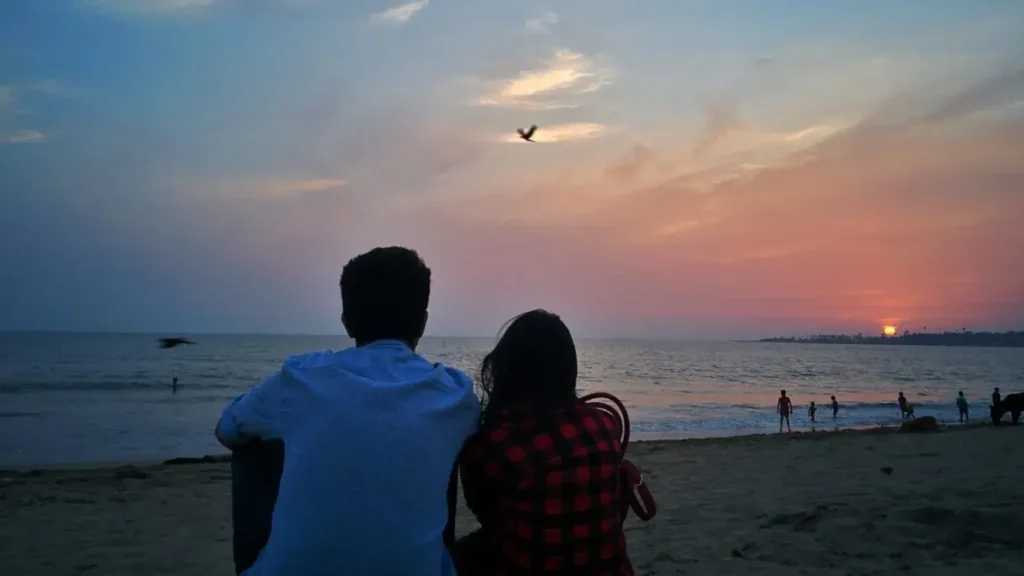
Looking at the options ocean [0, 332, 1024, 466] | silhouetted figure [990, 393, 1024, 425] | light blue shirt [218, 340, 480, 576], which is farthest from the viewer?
silhouetted figure [990, 393, 1024, 425]

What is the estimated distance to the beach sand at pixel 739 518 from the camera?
4953mm

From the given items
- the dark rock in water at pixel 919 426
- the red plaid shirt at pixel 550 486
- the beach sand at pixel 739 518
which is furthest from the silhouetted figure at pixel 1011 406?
the red plaid shirt at pixel 550 486

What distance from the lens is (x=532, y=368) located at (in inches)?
83.0

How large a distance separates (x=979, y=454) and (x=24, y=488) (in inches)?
554

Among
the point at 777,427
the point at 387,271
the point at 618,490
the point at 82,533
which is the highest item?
the point at 387,271

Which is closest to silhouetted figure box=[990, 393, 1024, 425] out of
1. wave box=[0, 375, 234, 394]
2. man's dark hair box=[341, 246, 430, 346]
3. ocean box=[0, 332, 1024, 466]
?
ocean box=[0, 332, 1024, 466]

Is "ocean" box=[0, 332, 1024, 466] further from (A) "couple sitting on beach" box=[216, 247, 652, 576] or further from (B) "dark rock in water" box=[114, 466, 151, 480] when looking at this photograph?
(A) "couple sitting on beach" box=[216, 247, 652, 576]

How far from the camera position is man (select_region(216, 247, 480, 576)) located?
1695 millimetres

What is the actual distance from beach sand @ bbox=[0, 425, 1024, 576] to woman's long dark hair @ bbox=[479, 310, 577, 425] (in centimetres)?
332

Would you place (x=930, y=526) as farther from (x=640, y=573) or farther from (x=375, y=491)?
(x=375, y=491)

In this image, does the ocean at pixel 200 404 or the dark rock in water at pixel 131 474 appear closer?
the dark rock in water at pixel 131 474

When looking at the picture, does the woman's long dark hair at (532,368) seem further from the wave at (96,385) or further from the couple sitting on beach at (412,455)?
the wave at (96,385)

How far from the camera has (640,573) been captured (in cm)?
484

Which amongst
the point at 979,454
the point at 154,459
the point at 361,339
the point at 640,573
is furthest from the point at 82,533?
the point at 979,454
